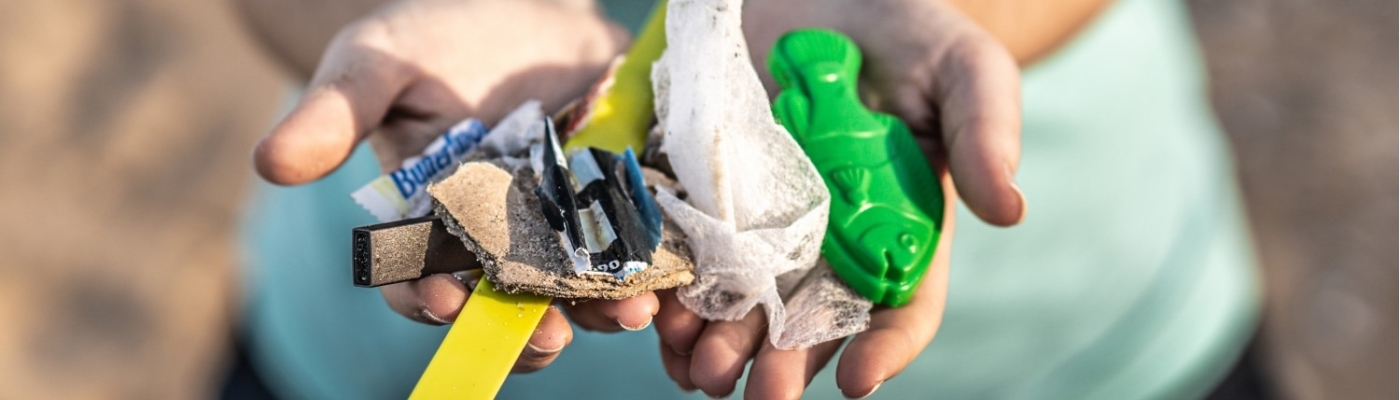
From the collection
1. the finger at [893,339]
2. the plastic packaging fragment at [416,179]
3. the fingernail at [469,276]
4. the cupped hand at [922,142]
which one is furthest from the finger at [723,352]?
the plastic packaging fragment at [416,179]

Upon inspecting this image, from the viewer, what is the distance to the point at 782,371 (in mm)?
1303

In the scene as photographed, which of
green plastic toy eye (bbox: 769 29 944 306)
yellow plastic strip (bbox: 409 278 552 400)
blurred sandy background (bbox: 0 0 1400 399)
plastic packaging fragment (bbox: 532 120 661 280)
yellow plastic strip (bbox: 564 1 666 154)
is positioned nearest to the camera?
yellow plastic strip (bbox: 409 278 552 400)

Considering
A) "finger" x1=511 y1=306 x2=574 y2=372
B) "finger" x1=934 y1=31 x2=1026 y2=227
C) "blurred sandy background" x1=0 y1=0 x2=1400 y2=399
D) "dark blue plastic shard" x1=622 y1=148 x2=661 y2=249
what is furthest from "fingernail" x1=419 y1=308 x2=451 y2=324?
"blurred sandy background" x1=0 y1=0 x2=1400 y2=399

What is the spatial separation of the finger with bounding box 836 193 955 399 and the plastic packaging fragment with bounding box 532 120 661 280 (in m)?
0.29

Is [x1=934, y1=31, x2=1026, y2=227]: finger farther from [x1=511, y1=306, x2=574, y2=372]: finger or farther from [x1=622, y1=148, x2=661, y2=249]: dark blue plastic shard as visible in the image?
[x1=511, y1=306, x2=574, y2=372]: finger

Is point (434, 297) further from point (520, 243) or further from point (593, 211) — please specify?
point (593, 211)

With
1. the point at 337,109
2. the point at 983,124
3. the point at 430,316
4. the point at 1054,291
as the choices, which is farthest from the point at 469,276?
the point at 1054,291

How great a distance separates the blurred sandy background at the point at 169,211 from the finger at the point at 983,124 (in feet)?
5.17

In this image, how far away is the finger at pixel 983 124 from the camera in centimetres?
142

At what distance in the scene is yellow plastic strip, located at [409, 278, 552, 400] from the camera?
1206mm

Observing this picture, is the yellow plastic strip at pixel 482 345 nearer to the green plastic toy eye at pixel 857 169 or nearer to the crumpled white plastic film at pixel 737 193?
the crumpled white plastic film at pixel 737 193

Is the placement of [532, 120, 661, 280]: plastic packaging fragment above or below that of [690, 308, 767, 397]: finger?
above

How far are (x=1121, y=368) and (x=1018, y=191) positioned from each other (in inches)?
22.7

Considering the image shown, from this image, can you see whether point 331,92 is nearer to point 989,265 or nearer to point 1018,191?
point 1018,191
